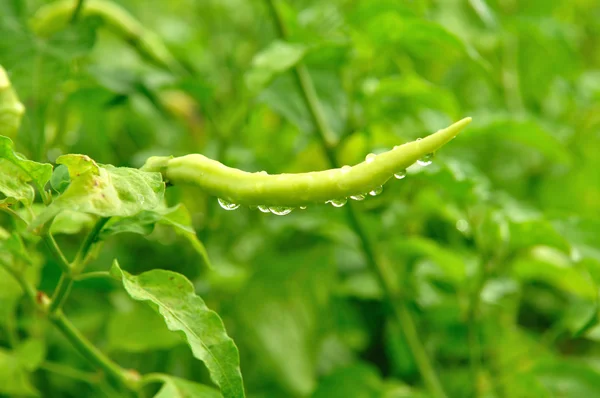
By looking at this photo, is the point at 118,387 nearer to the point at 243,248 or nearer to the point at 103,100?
the point at 103,100

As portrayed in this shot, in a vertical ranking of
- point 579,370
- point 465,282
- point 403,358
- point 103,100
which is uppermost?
point 103,100

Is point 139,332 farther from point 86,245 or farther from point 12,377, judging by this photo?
point 86,245

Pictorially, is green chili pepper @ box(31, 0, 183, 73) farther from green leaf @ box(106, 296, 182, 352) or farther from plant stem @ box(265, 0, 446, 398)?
green leaf @ box(106, 296, 182, 352)

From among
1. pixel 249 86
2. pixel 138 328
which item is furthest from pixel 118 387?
pixel 249 86

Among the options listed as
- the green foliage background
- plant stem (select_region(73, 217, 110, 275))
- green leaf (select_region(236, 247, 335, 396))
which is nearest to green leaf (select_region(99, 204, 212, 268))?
plant stem (select_region(73, 217, 110, 275))

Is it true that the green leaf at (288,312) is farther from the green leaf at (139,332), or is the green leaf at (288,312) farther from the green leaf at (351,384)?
the green leaf at (139,332)

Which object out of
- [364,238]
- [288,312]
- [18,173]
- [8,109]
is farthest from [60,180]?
[288,312]
